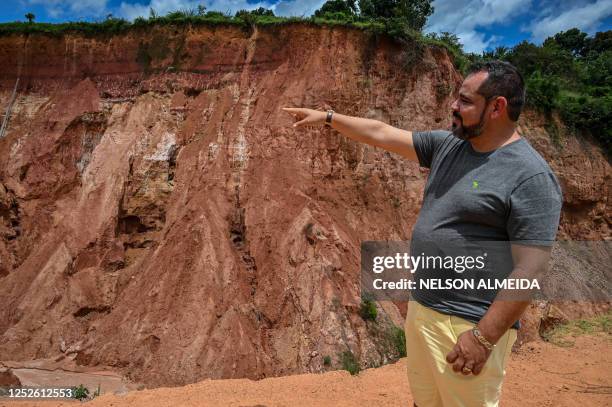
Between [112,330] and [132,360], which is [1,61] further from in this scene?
[132,360]

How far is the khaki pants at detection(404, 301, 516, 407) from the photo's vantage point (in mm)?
2412

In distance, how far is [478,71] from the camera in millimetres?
2582

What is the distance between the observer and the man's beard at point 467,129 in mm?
2537

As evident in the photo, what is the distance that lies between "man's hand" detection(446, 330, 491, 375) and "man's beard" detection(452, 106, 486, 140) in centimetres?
105

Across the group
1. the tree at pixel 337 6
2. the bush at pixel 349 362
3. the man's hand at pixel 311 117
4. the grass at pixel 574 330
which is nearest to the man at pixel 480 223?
the man's hand at pixel 311 117

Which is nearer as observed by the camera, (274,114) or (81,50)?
(274,114)

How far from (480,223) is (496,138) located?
1.58 ft

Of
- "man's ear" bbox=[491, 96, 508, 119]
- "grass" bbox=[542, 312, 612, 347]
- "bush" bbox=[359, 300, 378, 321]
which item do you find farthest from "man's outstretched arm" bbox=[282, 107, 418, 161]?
"grass" bbox=[542, 312, 612, 347]

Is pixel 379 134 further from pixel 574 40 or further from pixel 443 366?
pixel 574 40

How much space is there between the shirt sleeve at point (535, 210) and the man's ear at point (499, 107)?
1.32ft

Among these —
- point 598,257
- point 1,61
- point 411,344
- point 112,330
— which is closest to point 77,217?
point 112,330

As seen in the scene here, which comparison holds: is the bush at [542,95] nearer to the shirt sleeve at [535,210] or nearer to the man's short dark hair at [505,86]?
the man's short dark hair at [505,86]

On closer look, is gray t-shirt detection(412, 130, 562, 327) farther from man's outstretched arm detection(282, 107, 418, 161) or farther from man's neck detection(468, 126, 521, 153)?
man's outstretched arm detection(282, 107, 418, 161)

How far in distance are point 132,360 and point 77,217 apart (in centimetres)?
453
